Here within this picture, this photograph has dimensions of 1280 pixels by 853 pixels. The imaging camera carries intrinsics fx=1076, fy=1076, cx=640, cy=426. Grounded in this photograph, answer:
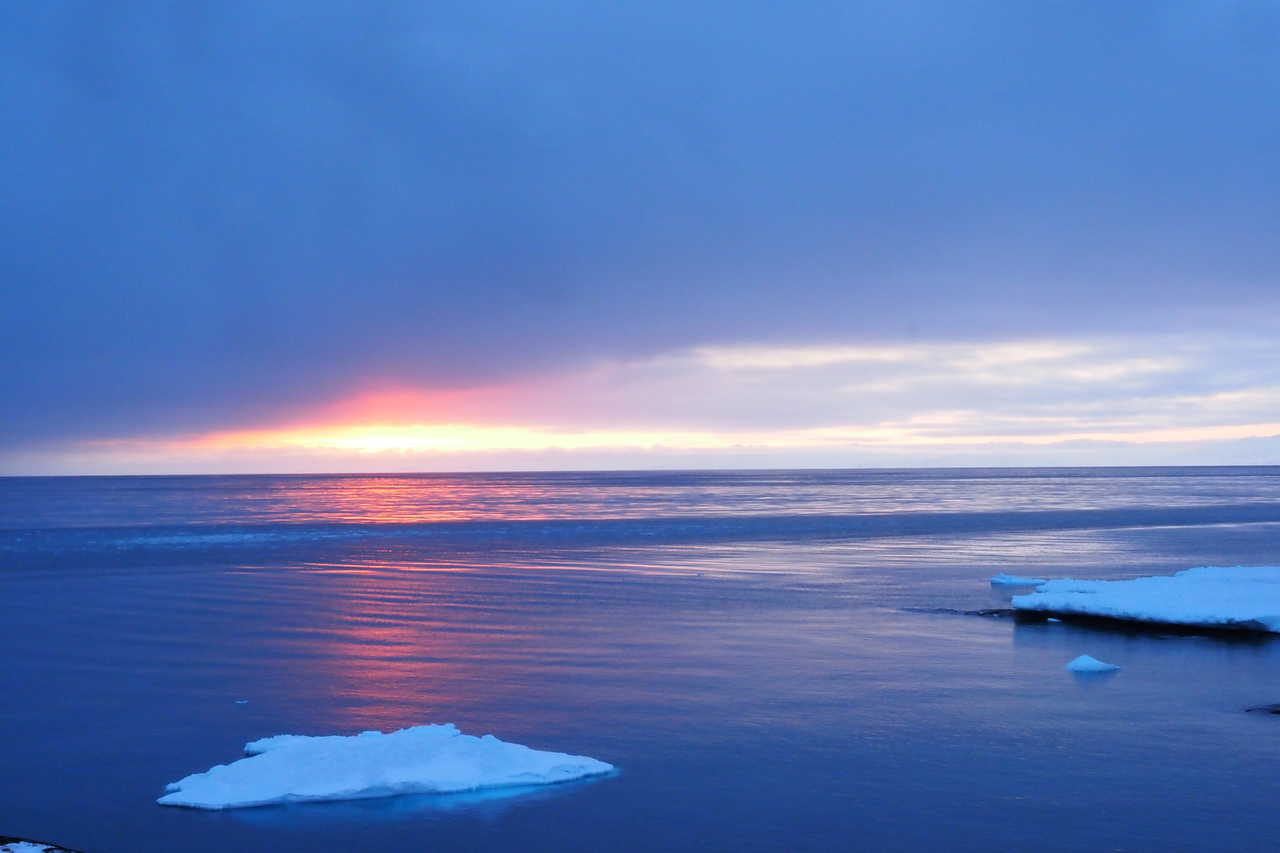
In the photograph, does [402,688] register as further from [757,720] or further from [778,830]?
[778,830]

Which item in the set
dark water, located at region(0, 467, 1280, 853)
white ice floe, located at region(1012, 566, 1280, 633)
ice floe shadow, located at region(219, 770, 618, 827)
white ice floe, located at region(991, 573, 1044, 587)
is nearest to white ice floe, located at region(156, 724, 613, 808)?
ice floe shadow, located at region(219, 770, 618, 827)

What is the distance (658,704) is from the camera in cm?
1411

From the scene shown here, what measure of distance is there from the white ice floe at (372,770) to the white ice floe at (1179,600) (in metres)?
13.5

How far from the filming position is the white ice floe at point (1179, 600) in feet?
66.0

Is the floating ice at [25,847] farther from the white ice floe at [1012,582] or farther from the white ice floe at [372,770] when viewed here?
the white ice floe at [1012,582]

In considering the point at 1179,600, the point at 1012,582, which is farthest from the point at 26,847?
the point at 1012,582

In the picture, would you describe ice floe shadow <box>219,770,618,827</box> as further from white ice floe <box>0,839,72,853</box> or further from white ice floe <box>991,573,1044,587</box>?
white ice floe <box>991,573,1044,587</box>

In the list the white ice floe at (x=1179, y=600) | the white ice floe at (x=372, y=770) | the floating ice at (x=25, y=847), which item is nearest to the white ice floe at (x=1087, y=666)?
the white ice floe at (x=1179, y=600)

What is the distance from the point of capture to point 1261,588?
2227 cm

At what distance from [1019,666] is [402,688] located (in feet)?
30.8

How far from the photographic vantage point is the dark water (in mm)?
9836

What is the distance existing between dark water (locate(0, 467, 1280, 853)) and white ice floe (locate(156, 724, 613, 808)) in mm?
206

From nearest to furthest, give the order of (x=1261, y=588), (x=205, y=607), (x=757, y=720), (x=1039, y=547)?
1. (x=757, y=720)
2. (x=1261, y=588)
3. (x=205, y=607)
4. (x=1039, y=547)

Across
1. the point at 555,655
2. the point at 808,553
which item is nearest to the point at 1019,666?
the point at 555,655
